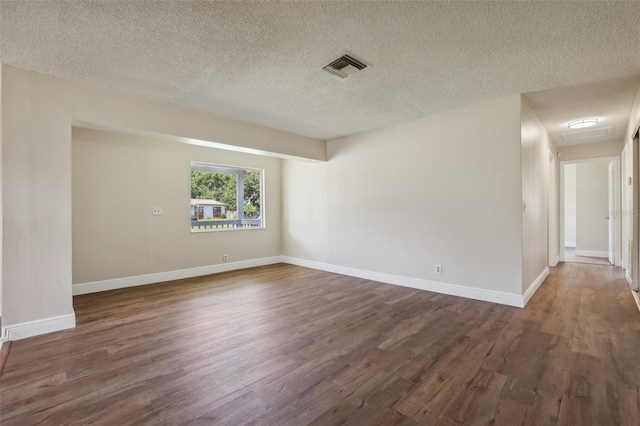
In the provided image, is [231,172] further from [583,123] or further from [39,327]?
[583,123]

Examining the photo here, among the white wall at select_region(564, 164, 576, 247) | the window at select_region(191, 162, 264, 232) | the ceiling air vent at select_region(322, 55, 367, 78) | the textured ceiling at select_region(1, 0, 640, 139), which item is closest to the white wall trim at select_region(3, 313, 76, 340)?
the textured ceiling at select_region(1, 0, 640, 139)

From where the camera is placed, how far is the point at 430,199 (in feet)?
13.7

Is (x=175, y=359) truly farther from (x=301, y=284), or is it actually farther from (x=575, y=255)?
(x=575, y=255)

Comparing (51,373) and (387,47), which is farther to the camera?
(387,47)

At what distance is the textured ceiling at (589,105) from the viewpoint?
313 centimetres

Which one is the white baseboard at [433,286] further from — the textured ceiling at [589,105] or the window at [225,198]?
the textured ceiling at [589,105]

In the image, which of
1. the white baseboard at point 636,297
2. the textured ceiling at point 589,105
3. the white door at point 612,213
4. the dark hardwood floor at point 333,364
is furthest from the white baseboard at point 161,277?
the white door at point 612,213

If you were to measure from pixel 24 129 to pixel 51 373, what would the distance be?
218 cm

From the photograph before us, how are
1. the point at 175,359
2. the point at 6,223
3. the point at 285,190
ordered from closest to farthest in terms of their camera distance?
1. the point at 175,359
2. the point at 6,223
3. the point at 285,190

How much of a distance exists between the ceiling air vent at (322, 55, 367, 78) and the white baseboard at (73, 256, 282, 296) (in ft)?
13.6

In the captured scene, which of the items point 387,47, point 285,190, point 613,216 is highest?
point 387,47

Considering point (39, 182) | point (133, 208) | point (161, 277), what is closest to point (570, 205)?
point (161, 277)

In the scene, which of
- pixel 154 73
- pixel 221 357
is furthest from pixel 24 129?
pixel 221 357

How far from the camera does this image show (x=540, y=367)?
2.16 m
